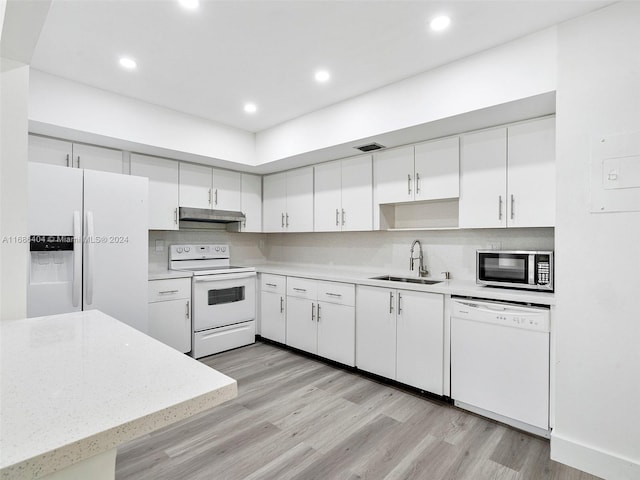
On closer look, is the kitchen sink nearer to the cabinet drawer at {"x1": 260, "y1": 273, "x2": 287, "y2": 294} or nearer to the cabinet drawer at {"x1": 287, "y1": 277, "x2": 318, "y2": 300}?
the cabinet drawer at {"x1": 287, "y1": 277, "x2": 318, "y2": 300}

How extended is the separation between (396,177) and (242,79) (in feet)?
5.18

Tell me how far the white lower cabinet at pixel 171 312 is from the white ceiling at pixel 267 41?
1.79 meters

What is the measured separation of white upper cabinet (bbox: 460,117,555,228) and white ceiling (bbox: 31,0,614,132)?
65 cm

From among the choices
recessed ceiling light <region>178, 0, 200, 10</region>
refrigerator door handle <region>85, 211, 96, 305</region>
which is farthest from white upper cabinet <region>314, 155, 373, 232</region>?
refrigerator door handle <region>85, 211, 96, 305</region>

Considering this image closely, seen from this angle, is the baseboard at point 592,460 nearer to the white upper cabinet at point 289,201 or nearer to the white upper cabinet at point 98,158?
the white upper cabinet at point 289,201

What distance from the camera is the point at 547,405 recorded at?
2.14 m

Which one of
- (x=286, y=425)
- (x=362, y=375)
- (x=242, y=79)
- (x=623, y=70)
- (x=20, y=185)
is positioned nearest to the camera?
(x=20, y=185)

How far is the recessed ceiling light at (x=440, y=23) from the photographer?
1.99 metres

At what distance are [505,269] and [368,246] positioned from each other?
155 centimetres

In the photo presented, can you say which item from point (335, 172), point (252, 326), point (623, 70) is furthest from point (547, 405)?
point (252, 326)

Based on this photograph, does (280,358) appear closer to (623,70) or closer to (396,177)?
(396,177)

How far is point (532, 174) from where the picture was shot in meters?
2.43

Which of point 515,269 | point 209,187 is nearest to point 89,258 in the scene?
point 209,187

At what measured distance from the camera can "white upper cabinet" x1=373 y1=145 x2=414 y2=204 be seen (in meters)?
3.12
